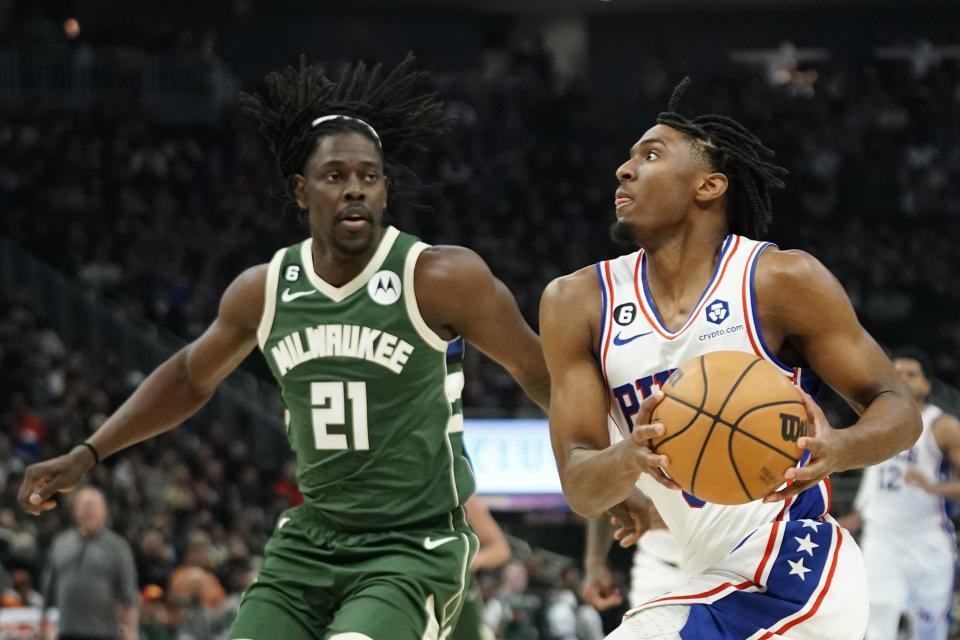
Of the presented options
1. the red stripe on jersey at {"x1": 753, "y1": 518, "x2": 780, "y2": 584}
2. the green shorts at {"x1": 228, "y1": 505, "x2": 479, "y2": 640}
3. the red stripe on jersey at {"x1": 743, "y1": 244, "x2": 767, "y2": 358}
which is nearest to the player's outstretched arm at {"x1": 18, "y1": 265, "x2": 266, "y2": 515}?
the green shorts at {"x1": 228, "y1": 505, "x2": 479, "y2": 640}

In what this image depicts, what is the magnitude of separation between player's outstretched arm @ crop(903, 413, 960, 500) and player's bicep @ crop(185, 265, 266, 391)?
4.60m

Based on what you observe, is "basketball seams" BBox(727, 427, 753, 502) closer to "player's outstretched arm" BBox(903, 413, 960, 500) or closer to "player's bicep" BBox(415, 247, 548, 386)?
"player's bicep" BBox(415, 247, 548, 386)

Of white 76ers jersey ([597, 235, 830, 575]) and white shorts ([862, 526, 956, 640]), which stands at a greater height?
white 76ers jersey ([597, 235, 830, 575])

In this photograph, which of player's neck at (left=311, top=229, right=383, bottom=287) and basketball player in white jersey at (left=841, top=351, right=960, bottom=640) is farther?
basketball player in white jersey at (left=841, top=351, right=960, bottom=640)

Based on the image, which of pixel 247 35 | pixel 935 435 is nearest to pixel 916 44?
pixel 247 35

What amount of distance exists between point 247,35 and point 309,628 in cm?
2277

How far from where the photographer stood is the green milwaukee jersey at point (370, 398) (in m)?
4.47

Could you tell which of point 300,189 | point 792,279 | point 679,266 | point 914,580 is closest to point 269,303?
point 300,189

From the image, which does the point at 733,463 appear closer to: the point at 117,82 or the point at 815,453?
the point at 815,453

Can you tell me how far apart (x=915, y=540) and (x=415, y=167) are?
15.2 metres

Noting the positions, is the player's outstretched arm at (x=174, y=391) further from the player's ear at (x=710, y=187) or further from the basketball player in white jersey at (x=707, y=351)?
the player's ear at (x=710, y=187)

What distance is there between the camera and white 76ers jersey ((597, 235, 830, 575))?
3.85 m

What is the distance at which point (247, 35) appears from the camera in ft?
85.1

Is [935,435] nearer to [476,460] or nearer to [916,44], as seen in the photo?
[476,460]
